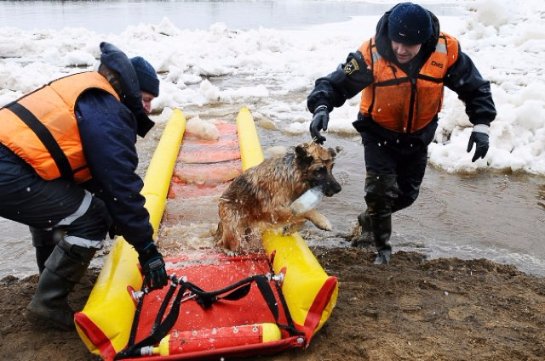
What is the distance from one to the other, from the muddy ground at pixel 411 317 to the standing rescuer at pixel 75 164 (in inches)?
11.9

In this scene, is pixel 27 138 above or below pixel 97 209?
above

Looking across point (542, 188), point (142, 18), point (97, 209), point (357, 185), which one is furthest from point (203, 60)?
point (142, 18)

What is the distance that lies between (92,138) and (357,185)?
4387 millimetres

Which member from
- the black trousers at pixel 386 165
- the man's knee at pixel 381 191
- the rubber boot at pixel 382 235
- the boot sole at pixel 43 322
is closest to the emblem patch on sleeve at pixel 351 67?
the black trousers at pixel 386 165

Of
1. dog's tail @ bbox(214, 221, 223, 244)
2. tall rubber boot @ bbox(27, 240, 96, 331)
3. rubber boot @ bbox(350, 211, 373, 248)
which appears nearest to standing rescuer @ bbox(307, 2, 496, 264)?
rubber boot @ bbox(350, 211, 373, 248)

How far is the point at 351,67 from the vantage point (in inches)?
166

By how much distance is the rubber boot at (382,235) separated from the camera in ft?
15.1

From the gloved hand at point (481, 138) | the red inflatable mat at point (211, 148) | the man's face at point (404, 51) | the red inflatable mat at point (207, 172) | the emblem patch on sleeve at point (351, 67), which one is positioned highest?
the man's face at point (404, 51)

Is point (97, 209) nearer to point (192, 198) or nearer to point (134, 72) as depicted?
point (134, 72)

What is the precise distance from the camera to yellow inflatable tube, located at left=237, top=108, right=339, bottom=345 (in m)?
3.21

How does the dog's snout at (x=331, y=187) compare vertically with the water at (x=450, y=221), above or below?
above

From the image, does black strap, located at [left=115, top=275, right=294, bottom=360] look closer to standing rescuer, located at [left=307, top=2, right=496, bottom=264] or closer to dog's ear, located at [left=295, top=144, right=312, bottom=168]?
dog's ear, located at [left=295, top=144, right=312, bottom=168]

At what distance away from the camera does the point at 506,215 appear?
5.82 metres

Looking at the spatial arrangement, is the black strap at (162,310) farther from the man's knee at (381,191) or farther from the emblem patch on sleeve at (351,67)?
the emblem patch on sleeve at (351,67)
